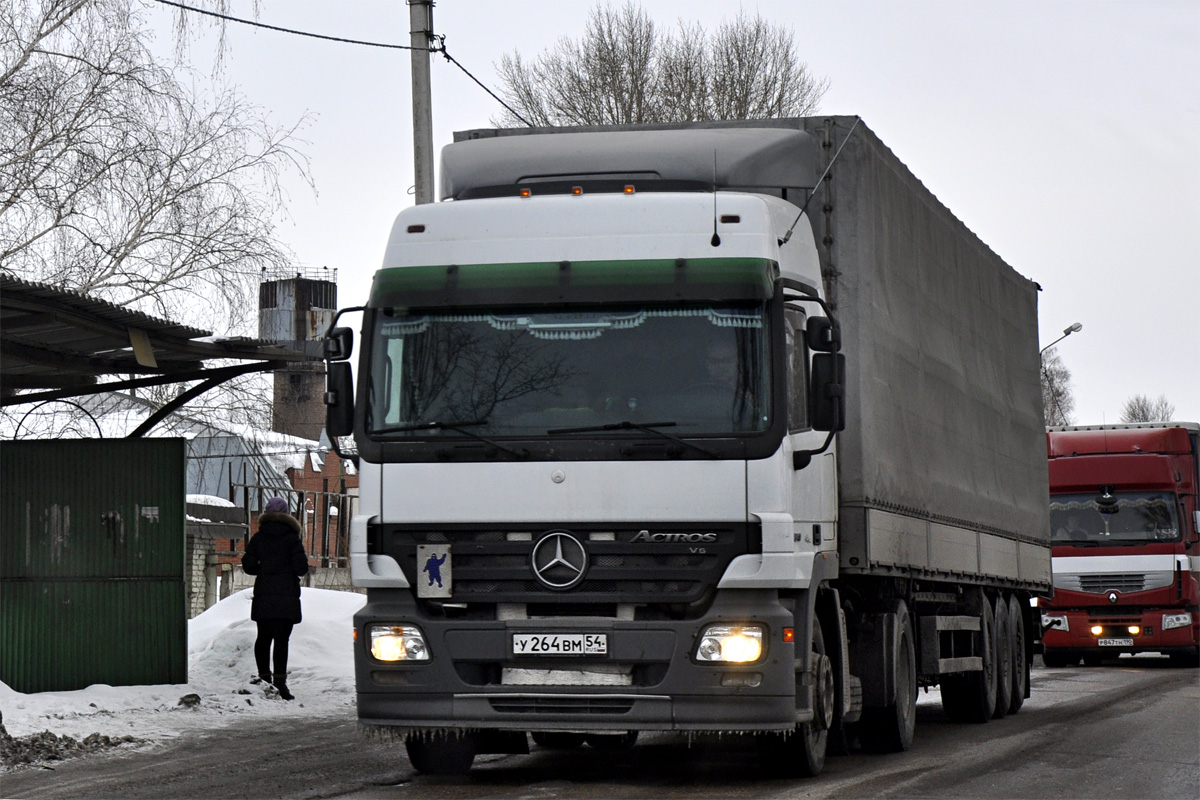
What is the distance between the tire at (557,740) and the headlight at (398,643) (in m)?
2.12

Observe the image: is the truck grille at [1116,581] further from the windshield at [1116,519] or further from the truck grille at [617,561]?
the truck grille at [617,561]

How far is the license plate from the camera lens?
28.2 feet

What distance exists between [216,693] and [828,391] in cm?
727

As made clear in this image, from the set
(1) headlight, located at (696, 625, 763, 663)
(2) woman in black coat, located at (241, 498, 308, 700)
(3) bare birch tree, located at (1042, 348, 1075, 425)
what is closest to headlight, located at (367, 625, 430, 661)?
(1) headlight, located at (696, 625, 763, 663)

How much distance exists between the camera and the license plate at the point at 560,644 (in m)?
8.59

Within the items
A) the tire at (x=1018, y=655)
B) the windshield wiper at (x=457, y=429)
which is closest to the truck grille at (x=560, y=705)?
the windshield wiper at (x=457, y=429)

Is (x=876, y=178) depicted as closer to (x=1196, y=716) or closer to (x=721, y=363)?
(x=721, y=363)

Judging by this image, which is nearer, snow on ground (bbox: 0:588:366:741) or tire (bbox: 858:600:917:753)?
tire (bbox: 858:600:917:753)

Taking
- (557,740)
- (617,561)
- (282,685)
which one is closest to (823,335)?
(617,561)

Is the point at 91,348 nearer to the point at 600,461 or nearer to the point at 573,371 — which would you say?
the point at 573,371

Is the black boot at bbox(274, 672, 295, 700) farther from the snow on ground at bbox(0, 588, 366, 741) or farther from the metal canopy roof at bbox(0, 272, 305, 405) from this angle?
the metal canopy roof at bbox(0, 272, 305, 405)

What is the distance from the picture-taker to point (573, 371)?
881 centimetres

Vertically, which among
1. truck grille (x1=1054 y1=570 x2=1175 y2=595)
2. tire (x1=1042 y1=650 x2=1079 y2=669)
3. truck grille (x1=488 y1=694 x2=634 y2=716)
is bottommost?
tire (x1=1042 y1=650 x2=1079 y2=669)

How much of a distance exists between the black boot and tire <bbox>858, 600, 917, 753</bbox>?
5.25m
